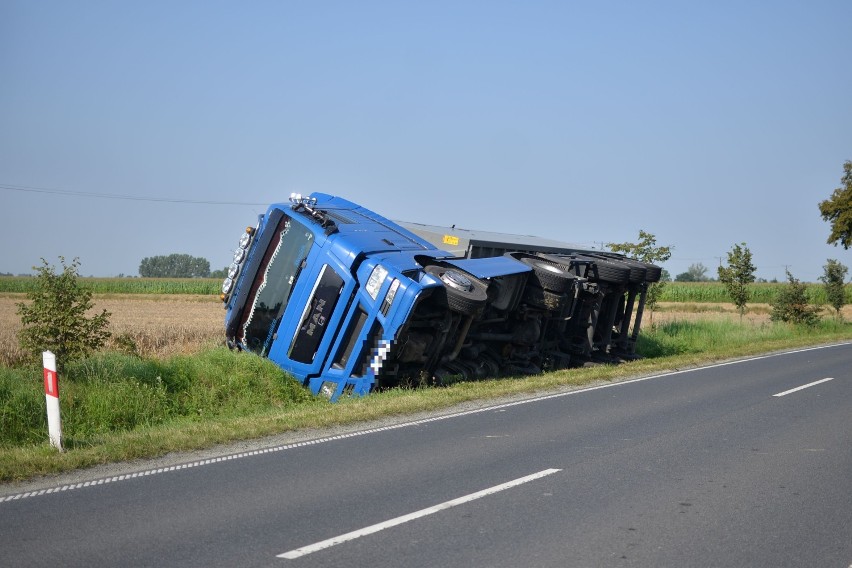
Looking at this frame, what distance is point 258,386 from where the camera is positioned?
515 inches

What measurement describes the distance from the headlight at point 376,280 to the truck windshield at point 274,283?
1.25 metres

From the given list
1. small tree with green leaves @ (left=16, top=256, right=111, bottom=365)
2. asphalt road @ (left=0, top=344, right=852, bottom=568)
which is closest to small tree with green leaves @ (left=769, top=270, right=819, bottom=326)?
asphalt road @ (left=0, top=344, right=852, bottom=568)

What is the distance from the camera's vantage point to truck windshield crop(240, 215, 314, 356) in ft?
43.7

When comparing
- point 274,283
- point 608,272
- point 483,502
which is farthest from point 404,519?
point 608,272

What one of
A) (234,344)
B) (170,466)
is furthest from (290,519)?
(234,344)

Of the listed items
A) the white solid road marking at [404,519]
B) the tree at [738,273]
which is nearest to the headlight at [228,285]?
the white solid road marking at [404,519]

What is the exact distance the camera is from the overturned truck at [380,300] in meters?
12.4

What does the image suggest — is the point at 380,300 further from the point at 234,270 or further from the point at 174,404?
the point at 174,404

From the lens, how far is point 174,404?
40.7 ft

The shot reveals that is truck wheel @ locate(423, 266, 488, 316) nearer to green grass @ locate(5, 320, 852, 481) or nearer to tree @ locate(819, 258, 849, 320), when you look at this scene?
green grass @ locate(5, 320, 852, 481)

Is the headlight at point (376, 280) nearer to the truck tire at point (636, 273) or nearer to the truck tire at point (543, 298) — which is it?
the truck tire at point (543, 298)

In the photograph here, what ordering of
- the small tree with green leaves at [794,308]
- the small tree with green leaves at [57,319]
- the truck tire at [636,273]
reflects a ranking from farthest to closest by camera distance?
the small tree with green leaves at [794,308] < the truck tire at [636,273] < the small tree with green leaves at [57,319]

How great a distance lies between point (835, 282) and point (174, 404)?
105ft

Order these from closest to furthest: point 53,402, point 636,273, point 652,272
Result: 1. point 53,402
2. point 636,273
3. point 652,272
